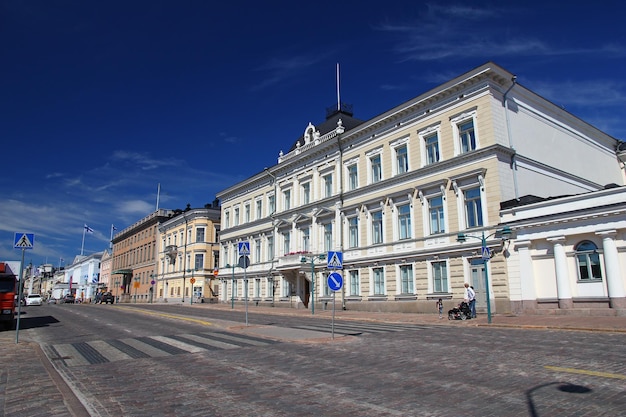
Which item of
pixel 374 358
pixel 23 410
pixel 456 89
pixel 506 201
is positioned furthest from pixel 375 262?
pixel 23 410

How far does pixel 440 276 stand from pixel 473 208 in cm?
442

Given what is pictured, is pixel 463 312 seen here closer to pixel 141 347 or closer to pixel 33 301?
pixel 141 347

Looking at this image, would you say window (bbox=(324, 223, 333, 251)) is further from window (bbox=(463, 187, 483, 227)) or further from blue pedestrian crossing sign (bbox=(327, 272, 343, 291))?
blue pedestrian crossing sign (bbox=(327, 272, 343, 291))

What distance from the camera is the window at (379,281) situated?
98.2 feet

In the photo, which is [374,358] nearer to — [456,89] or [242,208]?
[456,89]

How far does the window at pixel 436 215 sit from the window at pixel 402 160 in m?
3.23

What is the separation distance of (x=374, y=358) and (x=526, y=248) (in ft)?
49.9

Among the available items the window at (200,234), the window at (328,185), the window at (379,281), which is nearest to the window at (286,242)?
the window at (328,185)

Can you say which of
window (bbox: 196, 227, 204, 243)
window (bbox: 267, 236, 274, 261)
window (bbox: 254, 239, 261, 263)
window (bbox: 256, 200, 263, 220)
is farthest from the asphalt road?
window (bbox: 196, 227, 204, 243)

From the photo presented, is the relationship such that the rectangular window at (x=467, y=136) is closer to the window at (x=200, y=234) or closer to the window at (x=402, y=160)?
the window at (x=402, y=160)

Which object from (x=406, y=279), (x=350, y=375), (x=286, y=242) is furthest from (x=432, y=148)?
(x=350, y=375)

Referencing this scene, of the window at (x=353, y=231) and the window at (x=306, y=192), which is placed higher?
the window at (x=306, y=192)

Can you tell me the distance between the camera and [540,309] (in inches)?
839

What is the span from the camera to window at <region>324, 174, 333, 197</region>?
3609cm
